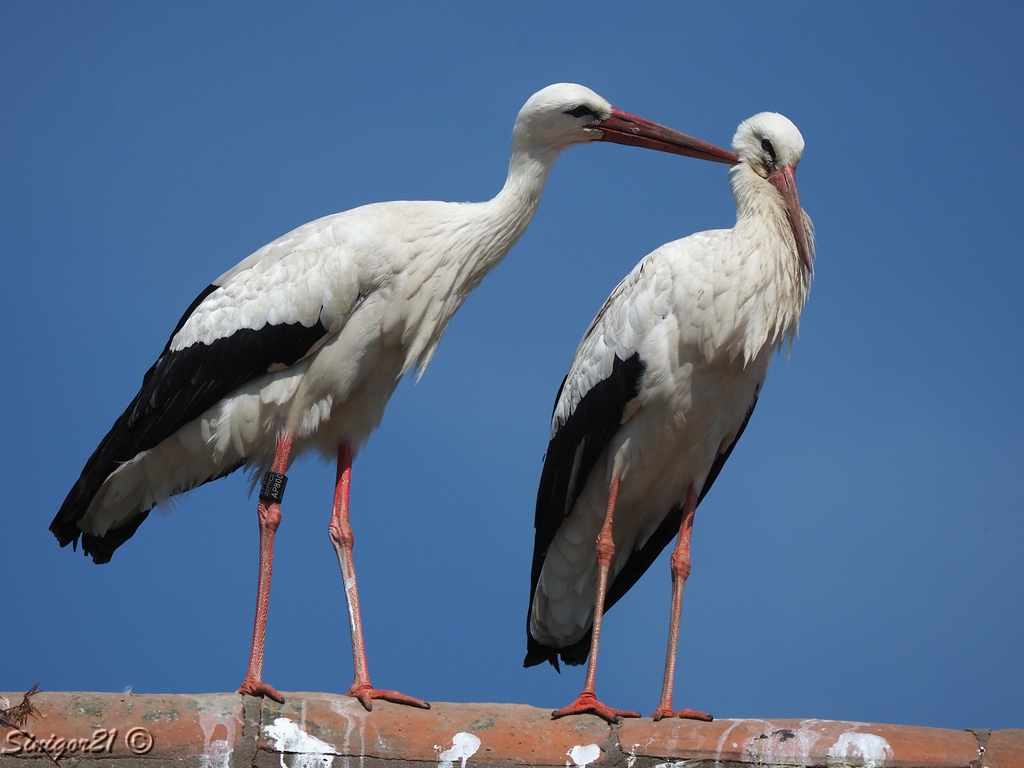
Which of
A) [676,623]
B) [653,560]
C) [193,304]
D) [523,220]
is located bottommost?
[676,623]

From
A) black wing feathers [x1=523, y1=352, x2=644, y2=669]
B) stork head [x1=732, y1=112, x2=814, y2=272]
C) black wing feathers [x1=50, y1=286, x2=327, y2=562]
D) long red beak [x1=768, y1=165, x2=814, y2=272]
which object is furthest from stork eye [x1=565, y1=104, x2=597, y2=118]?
black wing feathers [x1=50, y1=286, x2=327, y2=562]

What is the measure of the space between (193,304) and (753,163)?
3087 mm

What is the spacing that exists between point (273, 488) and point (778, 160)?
3137 millimetres

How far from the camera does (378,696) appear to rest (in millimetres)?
6098

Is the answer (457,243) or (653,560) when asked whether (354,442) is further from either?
(653,560)

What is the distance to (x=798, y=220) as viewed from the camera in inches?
279

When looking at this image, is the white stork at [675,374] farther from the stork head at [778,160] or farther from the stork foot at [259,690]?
the stork foot at [259,690]

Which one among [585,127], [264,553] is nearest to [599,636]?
[264,553]

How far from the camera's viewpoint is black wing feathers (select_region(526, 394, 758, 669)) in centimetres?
751

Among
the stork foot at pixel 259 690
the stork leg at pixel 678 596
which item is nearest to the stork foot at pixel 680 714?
the stork leg at pixel 678 596

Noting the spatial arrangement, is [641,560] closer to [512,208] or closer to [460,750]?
[512,208]

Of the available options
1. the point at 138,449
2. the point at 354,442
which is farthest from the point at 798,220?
the point at 138,449

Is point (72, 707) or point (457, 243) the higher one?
point (457, 243)

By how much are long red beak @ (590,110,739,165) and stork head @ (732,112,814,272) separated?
113 mm
